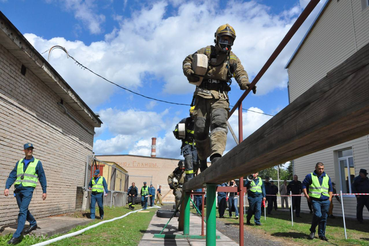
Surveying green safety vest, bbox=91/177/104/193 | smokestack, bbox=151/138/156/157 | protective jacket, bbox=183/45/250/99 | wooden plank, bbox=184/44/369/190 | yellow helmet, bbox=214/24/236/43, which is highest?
smokestack, bbox=151/138/156/157

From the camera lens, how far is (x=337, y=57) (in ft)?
44.3

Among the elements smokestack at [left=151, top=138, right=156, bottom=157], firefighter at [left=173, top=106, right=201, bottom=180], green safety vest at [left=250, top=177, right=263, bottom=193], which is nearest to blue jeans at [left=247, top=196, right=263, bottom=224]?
green safety vest at [left=250, top=177, right=263, bottom=193]

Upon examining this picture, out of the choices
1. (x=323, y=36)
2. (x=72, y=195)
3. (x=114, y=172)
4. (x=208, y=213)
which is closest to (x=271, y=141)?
(x=208, y=213)

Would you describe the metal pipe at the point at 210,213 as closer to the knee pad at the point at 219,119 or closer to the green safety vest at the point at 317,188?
the knee pad at the point at 219,119

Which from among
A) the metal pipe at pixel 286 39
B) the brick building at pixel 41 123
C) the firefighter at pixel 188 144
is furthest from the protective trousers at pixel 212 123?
the brick building at pixel 41 123

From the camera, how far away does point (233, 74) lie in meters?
Result: 4.18

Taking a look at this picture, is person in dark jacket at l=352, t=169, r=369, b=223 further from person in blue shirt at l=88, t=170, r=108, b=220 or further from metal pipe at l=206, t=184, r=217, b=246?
person in blue shirt at l=88, t=170, r=108, b=220

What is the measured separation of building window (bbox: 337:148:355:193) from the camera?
13.4 meters

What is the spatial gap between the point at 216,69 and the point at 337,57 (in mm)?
11412

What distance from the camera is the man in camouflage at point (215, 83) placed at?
389cm

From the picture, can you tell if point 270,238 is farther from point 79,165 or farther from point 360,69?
point 79,165

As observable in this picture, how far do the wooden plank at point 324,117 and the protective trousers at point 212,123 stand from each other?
205 centimetres

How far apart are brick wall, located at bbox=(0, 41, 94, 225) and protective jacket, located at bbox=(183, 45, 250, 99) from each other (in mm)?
5750

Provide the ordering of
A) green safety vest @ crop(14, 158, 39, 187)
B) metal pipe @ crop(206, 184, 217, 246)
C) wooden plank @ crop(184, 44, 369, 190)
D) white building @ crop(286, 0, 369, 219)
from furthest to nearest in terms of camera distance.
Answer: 1. white building @ crop(286, 0, 369, 219)
2. green safety vest @ crop(14, 158, 39, 187)
3. metal pipe @ crop(206, 184, 217, 246)
4. wooden plank @ crop(184, 44, 369, 190)
